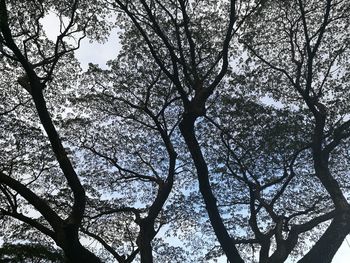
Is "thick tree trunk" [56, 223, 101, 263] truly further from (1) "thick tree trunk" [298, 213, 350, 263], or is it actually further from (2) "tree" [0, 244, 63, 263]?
(1) "thick tree trunk" [298, 213, 350, 263]

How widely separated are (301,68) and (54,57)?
8.10 m

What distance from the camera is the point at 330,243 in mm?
9797

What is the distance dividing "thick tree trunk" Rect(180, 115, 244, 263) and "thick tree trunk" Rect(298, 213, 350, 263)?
192 cm

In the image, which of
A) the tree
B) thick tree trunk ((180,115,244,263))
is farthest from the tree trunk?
thick tree trunk ((180,115,244,263))

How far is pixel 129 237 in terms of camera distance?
669 inches

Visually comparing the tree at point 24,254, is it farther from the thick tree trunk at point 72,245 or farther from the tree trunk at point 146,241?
the tree trunk at point 146,241

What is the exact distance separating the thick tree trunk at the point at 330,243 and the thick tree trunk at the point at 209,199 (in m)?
1.92

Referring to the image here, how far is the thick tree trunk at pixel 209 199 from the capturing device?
29.8 feet

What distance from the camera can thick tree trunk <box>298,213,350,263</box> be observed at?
31.5 feet

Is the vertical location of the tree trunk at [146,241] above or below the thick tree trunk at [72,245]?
above

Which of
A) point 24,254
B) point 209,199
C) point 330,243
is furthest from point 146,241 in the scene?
point 330,243

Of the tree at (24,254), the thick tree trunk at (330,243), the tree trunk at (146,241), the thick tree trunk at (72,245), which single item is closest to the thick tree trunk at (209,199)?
the thick tree trunk at (330,243)

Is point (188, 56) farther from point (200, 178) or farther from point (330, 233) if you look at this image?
point (330, 233)

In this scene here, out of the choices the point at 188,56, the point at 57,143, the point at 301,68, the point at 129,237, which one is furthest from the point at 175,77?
the point at 129,237
